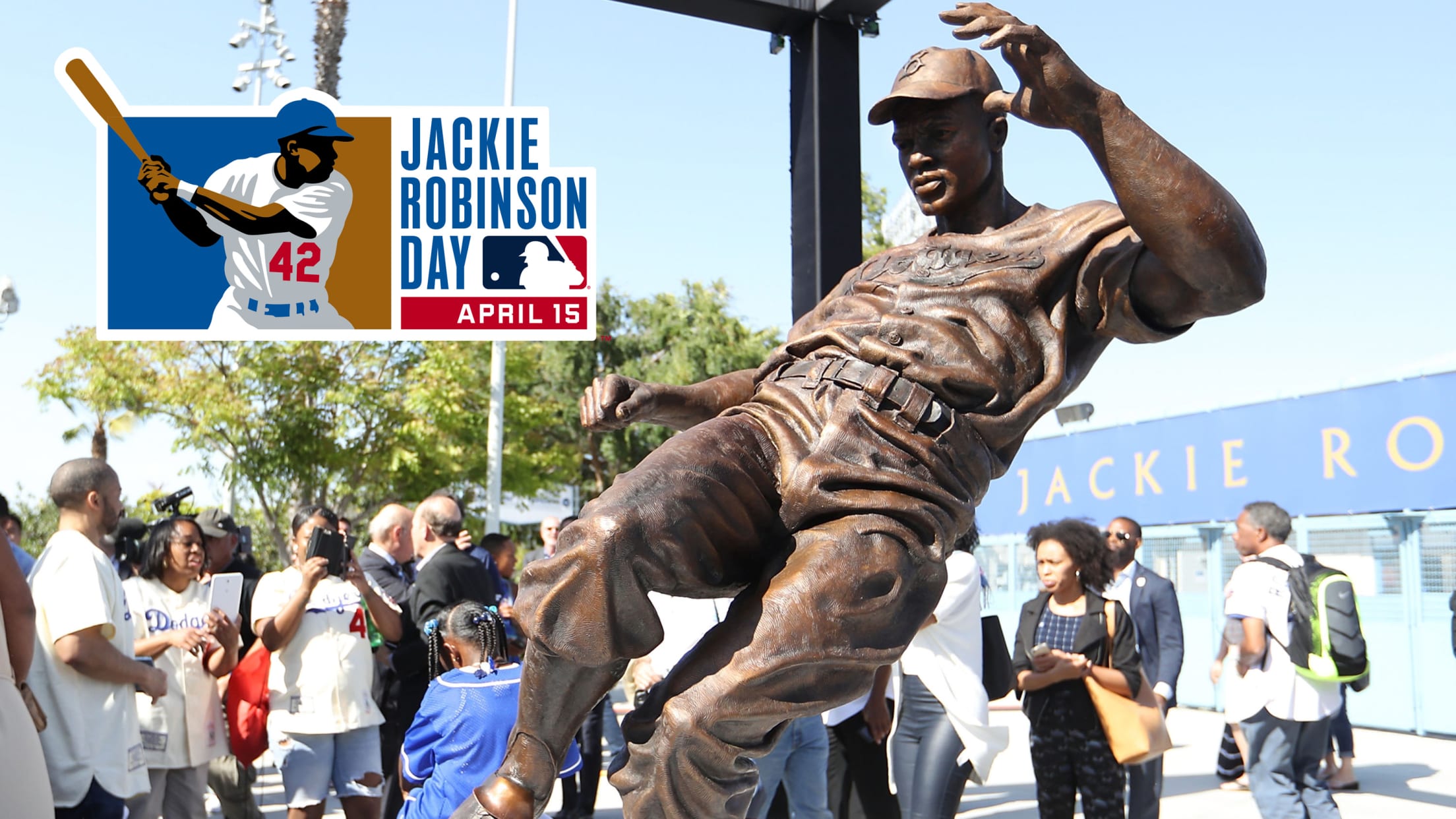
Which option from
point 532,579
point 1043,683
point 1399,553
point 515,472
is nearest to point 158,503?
point 1043,683

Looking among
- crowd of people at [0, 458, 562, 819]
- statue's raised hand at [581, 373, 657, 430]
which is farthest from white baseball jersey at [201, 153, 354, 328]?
statue's raised hand at [581, 373, 657, 430]

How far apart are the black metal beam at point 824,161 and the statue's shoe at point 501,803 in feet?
6.82

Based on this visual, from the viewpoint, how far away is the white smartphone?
573 centimetres

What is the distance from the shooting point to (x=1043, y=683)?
5.60 metres

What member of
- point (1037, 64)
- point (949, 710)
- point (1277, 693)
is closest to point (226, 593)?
point (949, 710)

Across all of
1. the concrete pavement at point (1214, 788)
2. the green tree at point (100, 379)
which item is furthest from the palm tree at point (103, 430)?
the concrete pavement at point (1214, 788)

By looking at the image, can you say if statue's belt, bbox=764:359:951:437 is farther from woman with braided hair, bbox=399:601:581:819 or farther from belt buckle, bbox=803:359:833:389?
woman with braided hair, bbox=399:601:581:819

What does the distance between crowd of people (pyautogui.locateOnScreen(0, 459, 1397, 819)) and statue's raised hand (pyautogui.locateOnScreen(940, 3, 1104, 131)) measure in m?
2.64

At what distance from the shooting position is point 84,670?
4.76 m

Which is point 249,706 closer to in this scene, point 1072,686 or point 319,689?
point 319,689

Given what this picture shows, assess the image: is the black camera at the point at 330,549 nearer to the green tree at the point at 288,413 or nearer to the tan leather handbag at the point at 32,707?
the tan leather handbag at the point at 32,707

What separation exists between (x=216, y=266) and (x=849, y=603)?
24.5 ft

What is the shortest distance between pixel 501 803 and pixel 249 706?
4.15 meters

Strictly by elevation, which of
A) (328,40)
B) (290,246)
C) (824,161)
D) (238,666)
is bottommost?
(238,666)
